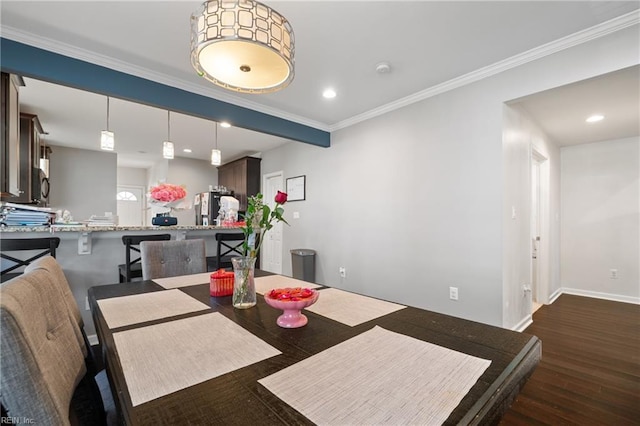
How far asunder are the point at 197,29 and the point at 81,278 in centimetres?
247

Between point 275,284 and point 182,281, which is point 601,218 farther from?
point 182,281

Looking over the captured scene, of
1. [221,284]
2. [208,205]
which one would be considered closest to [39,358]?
[221,284]

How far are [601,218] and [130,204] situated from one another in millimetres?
9755

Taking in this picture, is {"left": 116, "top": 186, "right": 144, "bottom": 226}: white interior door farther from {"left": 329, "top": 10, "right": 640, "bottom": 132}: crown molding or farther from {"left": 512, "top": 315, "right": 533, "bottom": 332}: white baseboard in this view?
{"left": 512, "top": 315, "right": 533, "bottom": 332}: white baseboard

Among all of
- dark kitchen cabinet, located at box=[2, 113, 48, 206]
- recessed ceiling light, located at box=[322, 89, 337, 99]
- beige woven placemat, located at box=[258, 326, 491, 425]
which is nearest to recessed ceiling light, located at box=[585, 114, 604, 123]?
recessed ceiling light, located at box=[322, 89, 337, 99]

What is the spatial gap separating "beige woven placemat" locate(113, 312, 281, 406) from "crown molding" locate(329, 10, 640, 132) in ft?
9.53

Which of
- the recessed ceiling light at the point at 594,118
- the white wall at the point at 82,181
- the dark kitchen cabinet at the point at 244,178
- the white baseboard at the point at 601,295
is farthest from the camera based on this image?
the dark kitchen cabinet at the point at 244,178

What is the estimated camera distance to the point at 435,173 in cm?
296

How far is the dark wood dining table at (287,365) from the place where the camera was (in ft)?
1.87

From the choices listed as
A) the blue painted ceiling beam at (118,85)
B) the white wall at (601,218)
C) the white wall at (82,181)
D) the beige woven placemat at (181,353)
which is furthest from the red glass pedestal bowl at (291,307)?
the white wall at (82,181)

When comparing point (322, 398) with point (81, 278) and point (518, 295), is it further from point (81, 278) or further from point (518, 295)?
point (518, 295)

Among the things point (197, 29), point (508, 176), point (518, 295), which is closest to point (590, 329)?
point (518, 295)

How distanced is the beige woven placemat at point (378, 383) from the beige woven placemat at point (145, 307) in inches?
26.6

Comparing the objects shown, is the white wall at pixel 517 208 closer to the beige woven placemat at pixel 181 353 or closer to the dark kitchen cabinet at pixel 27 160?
the beige woven placemat at pixel 181 353
